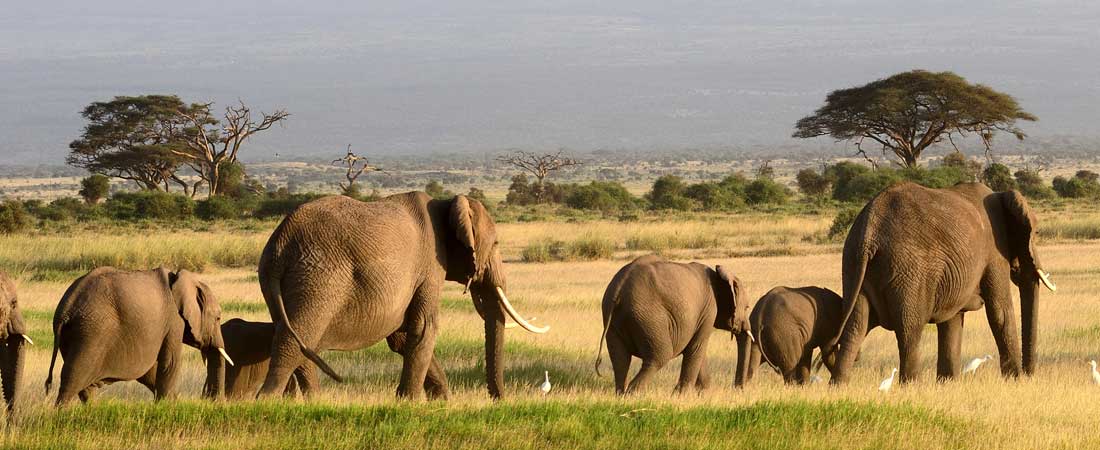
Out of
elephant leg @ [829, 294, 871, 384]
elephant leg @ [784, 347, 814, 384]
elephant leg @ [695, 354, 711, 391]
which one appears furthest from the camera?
elephant leg @ [784, 347, 814, 384]

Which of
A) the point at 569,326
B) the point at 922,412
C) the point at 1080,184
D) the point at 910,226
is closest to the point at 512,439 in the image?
the point at 922,412

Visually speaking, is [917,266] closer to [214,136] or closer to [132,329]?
[132,329]

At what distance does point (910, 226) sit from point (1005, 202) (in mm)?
1371

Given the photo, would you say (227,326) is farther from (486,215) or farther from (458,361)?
(458,361)

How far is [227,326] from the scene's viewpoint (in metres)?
11.4

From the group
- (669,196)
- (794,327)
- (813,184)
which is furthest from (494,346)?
(813,184)

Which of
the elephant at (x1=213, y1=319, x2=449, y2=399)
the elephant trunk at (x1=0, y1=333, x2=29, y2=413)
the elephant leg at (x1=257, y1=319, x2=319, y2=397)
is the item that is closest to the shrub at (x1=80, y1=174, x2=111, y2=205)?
the elephant at (x1=213, y1=319, x2=449, y2=399)

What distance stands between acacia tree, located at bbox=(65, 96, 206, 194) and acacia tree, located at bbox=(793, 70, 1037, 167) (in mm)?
32340

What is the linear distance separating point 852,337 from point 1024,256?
2.01 meters

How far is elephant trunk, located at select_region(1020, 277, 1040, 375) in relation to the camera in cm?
1305

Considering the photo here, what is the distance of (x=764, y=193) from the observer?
64.8m

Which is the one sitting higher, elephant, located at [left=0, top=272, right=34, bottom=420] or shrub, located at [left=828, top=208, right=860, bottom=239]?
elephant, located at [left=0, top=272, right=34, bottom=420]

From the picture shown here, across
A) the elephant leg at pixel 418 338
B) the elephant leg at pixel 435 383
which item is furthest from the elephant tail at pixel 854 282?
the elephant leg at pixel 418 338

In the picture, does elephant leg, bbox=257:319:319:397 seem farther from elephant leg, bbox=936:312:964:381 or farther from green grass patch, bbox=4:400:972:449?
elephant leg, bbox=936:312:964:381
